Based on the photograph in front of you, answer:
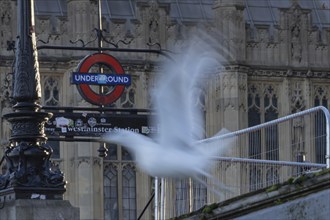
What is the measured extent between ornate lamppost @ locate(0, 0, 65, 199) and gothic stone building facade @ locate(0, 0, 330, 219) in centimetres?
2964

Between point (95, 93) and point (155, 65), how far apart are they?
17.6 metres

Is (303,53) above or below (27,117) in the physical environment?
above

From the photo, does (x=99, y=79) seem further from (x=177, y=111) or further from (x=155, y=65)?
(x=155, y=65)

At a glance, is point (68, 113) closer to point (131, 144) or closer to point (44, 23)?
point (131, 144)

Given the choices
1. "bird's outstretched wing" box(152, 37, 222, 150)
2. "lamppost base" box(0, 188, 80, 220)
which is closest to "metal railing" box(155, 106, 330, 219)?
"bird's outstretched wing" box(152, 37, 222, 150)

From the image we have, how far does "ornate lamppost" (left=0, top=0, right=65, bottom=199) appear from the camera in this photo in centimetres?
2477

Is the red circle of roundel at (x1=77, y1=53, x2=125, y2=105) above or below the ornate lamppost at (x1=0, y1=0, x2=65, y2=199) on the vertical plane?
above

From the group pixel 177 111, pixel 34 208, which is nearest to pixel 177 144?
pixel 177 111

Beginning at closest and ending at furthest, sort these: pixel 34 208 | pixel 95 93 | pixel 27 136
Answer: pixel 34 208 < pixel 27 136 < pixel 95 93

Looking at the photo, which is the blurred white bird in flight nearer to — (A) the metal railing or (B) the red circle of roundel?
Result: (A) the metal railing

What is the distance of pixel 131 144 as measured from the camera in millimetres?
30859

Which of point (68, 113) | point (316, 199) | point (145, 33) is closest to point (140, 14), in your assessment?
point (145, 33)

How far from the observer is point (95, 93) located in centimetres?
3966

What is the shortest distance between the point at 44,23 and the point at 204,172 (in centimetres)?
3092
